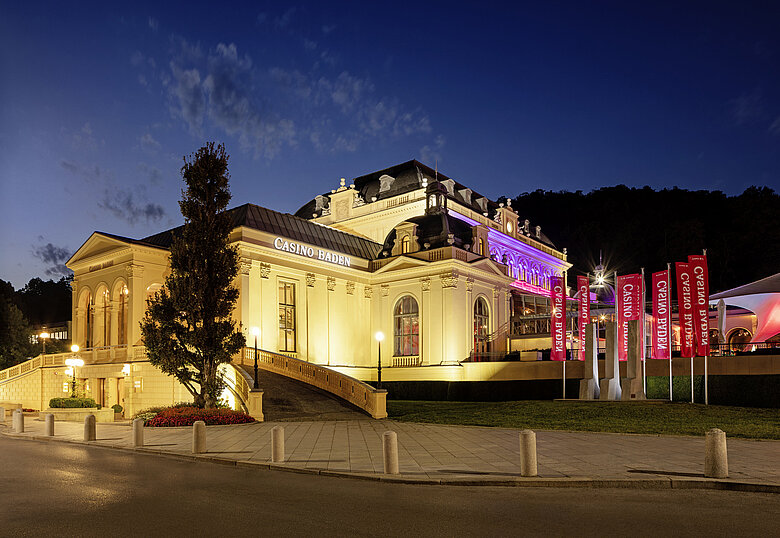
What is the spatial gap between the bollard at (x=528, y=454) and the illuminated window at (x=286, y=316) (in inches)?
1190

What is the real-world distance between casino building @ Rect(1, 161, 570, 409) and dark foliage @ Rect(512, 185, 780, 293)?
38020 millimetres

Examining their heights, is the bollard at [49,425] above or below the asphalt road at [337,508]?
below

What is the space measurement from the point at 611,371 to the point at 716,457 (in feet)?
68.0

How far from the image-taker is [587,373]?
111ft

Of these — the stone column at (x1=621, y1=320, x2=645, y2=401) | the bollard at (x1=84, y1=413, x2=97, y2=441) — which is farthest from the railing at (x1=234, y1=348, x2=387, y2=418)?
the stone column at (x1=621, y1=320, x2=645, y2=401)

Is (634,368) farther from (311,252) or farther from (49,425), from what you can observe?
(49,425)

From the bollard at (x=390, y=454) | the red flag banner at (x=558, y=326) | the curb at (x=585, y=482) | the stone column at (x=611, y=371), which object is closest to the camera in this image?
the curb at (x=585, y=482)

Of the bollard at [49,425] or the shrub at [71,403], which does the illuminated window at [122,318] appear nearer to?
the shrub at [71,403]

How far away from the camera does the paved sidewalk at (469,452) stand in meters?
13.2

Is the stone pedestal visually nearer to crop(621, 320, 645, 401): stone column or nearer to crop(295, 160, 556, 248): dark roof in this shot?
crop(621, 320, 645, 401): stone column

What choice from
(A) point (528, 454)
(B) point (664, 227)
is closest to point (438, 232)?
(A) point (528, 454)

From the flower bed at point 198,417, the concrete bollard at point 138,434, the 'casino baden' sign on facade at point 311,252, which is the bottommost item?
the flower bed at point 198,417

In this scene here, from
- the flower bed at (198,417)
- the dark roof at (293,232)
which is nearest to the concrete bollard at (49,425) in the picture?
the flower bed at (198,417)

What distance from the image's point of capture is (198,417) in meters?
26.6
